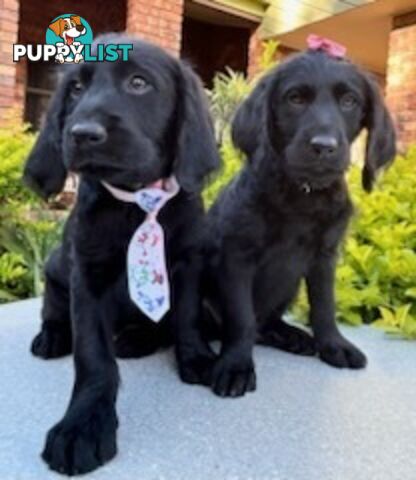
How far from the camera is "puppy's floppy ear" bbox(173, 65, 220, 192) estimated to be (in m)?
1.67

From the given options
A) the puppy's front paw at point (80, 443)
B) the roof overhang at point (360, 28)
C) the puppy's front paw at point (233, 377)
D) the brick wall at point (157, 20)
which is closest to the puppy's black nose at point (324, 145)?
the puppy's front paw at point (233, 377)

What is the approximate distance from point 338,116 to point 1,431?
1234 millimetres

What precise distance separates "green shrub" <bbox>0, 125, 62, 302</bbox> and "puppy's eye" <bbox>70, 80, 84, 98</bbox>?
83.1 inches

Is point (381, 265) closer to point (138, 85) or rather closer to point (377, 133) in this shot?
point (377, 133)

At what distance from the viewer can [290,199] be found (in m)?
1.97

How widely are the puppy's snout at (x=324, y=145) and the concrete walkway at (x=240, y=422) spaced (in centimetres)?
68

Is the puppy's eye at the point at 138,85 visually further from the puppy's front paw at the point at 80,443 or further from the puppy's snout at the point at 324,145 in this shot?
the puppy's front paw at the point at 80,443

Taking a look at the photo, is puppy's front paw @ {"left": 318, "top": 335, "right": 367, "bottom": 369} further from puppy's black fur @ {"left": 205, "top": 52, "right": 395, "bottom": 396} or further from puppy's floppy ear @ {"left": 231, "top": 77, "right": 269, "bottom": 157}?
puppy's floppy ear @ {"left": 231, "top": 77, "right": 269, "bottom": 157}

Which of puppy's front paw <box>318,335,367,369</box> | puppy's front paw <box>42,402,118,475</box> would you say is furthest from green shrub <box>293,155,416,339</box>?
puppy's front paw <box>42,402,118,475</box>

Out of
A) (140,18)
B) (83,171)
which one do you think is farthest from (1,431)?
(140,18)

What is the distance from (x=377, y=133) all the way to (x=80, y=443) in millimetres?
1320

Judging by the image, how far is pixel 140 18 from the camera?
22.7ft

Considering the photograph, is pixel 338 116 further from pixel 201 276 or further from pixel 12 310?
pixel 12 310

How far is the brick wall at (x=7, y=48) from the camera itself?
5.98 meters
